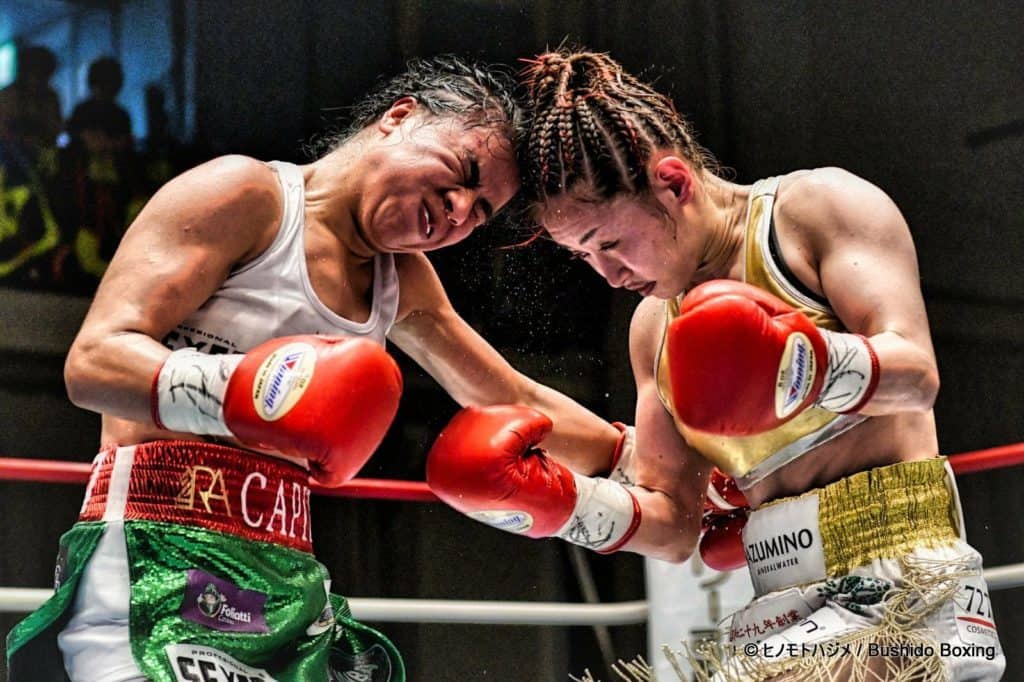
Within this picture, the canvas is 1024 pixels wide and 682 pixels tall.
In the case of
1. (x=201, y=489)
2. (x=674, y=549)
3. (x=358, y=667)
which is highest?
(x=201, y=489)

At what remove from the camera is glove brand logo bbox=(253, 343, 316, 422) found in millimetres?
1304

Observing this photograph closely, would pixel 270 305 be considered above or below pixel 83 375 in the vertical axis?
above

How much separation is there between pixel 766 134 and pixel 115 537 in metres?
1.58

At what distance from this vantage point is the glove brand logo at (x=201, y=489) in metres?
1.46

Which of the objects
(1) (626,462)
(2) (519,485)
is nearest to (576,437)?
(1) (626,462)

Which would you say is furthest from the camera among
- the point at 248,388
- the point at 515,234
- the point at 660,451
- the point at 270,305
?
the point at 515,234

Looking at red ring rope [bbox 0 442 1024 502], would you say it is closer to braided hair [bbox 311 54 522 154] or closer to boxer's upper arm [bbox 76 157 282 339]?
boxer's upper arm [bbox 76 157 282 339]

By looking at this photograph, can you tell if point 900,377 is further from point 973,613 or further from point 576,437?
point 576,437

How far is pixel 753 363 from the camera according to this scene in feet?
4.32

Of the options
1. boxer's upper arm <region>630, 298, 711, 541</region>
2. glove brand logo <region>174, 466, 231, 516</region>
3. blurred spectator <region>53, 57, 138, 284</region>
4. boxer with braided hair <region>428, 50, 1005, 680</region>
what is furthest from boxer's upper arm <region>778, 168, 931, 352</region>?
blurred spectator <region>53, 57, 138, 284</region>

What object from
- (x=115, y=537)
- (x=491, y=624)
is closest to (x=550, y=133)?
(x=115, y=537)

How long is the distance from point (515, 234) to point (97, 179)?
2.74 ft

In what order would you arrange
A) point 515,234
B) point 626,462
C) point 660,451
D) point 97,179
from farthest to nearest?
point 515,234, point 97,179, point 626,462, point 660,451

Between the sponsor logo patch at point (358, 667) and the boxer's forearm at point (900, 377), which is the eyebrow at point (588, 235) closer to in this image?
the boxer's forearm at point (900, 377)
